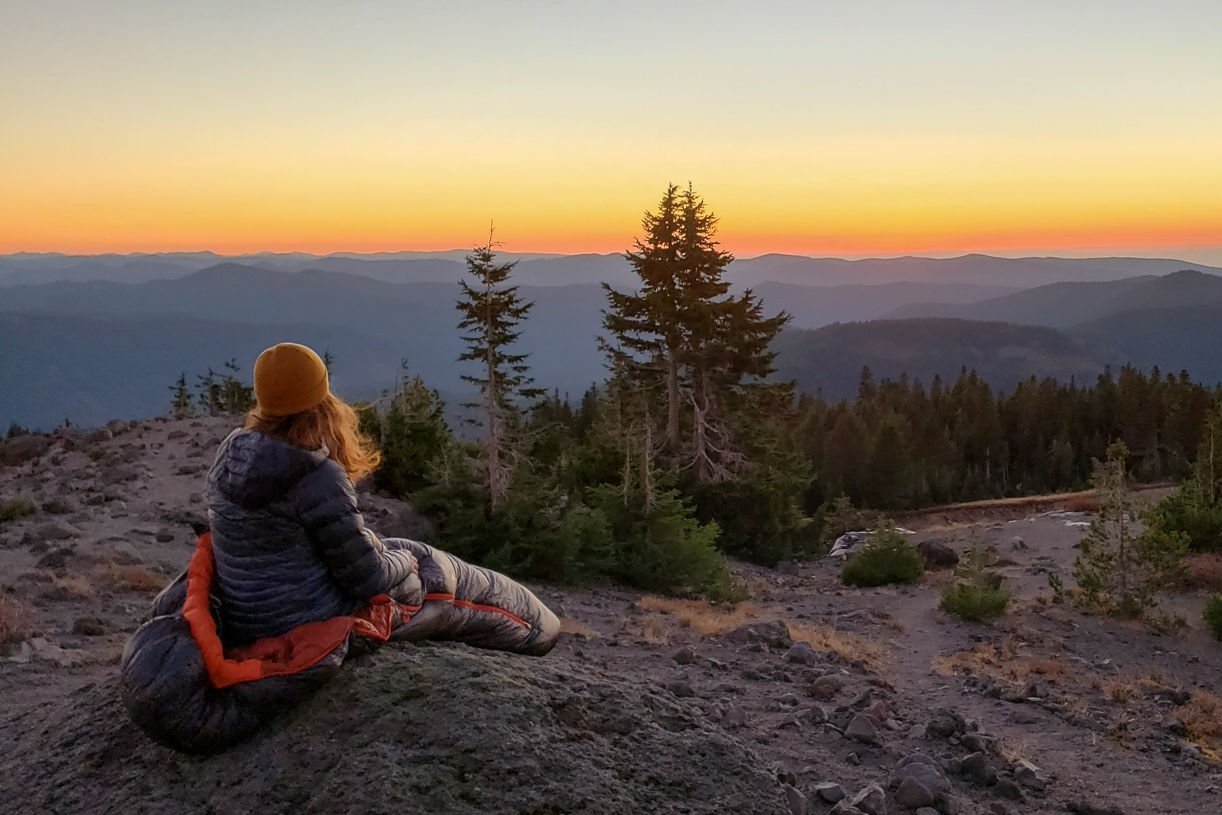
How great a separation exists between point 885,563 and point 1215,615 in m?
6.38

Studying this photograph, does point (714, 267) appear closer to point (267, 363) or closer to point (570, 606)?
point (570, 606)

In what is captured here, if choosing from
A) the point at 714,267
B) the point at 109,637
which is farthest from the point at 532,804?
the point at 714,267

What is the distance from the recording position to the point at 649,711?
4441mm

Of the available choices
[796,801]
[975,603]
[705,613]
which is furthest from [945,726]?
[975,603]

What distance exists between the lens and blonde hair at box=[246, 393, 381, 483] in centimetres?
383

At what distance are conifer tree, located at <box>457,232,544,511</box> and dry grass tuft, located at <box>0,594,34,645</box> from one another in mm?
7781

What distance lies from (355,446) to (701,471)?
23670 millimetres

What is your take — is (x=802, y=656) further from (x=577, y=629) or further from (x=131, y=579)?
(x=131, y=579)

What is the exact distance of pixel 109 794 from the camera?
3902 mm

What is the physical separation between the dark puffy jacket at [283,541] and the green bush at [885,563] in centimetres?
1637

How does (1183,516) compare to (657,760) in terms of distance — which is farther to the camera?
(1183,516)

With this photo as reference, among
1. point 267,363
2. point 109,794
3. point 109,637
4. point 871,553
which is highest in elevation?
point 267,363

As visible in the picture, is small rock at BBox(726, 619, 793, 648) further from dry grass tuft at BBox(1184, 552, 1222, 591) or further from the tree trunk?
the tree trunk

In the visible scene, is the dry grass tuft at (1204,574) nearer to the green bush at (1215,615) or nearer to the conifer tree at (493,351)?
the green bush at (1215,615)
